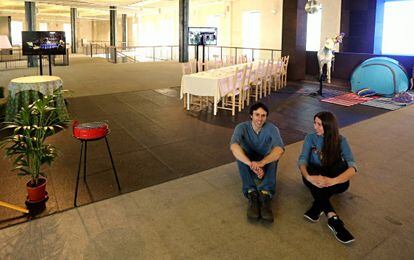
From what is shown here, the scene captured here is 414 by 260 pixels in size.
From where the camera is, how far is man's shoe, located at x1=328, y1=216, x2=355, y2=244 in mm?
2344

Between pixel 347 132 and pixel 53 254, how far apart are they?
4110mm

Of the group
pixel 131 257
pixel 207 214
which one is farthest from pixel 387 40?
pixel 131 257

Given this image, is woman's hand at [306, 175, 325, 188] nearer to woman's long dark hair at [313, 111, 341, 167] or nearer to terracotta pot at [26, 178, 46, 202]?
woman's long dark hair at [313, 111, 341, 167]

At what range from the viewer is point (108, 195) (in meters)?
3.03

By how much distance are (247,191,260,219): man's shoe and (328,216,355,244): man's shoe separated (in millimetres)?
511

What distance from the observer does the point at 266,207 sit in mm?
2633

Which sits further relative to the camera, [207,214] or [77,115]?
[77,115]

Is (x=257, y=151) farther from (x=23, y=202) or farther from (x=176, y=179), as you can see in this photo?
(x=23, y=202)

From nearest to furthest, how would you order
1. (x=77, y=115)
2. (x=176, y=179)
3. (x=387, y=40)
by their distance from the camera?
(x=176, y=179)
(x=77, y=115)
(x=387, y=40)

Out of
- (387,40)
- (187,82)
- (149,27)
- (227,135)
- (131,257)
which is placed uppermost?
(149,27)

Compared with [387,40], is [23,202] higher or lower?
lower

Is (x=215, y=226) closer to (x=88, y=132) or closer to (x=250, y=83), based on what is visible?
(x=88, y=132)

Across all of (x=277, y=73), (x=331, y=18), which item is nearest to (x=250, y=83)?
(x=277, y=73)

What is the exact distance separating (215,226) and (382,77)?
6732 mm
